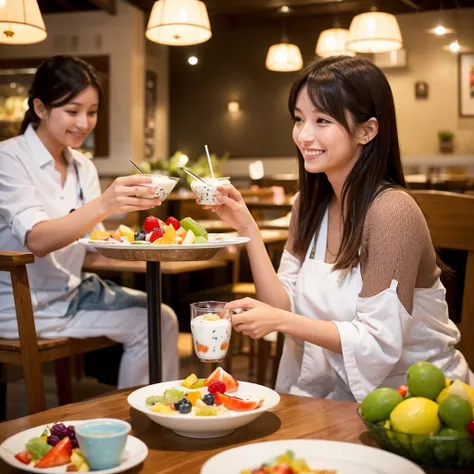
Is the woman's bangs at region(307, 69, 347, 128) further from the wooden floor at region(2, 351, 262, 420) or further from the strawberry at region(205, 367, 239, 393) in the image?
the wooden floor at region(2, 351, 262, 420)

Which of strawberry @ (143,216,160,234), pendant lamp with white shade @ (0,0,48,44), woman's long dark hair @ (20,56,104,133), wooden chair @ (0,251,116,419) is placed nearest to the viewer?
strawberry @ (143,216,160,234)

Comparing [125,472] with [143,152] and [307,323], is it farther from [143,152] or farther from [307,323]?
[143,152]

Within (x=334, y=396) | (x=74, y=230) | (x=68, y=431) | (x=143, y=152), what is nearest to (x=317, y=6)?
(x=143, y=152)

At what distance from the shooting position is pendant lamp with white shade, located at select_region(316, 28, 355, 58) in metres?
7.08

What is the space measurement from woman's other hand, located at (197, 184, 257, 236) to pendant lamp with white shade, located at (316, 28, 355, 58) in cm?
513

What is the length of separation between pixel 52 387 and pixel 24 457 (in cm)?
353

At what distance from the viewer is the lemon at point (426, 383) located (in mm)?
1252

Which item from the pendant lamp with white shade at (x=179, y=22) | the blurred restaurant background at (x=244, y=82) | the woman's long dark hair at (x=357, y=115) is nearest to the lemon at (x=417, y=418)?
the woman's long dark hair at (x=357, y=115)

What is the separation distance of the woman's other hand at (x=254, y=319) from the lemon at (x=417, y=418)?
0.57m

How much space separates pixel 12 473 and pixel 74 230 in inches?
59.1

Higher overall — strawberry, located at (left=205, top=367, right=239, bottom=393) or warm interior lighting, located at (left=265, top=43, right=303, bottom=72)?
warm interior lighting, located at (left=265, top=43, right=303, bottom=72)

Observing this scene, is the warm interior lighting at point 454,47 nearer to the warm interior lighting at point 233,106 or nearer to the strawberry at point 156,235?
the warm interior lighting at point 233,106

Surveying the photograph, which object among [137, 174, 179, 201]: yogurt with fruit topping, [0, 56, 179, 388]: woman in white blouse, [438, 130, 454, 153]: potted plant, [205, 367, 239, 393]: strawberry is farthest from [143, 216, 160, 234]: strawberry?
[438, 130, 454, 153]: potted plant

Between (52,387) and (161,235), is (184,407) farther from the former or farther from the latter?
(52,387)
